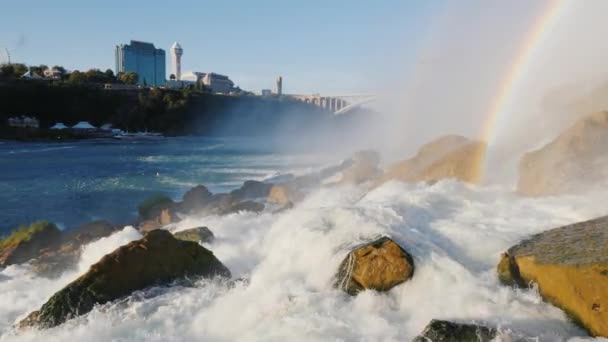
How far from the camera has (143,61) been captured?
541ft

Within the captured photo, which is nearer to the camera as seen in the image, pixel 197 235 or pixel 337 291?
pixel 337 291

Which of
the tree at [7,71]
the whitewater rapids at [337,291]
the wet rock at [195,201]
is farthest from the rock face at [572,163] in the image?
the tree at [7,71]

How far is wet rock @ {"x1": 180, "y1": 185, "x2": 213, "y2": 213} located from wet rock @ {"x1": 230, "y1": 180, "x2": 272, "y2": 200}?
1.07 m

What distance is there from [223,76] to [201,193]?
146855 mm

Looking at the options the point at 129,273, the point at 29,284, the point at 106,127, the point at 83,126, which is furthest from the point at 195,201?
the point at 106,127

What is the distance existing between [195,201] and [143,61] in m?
161

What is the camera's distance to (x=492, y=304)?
20.1 ft

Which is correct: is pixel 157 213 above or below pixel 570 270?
below

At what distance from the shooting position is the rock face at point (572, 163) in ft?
36.6

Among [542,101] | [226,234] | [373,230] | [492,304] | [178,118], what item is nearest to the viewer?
[492,304]

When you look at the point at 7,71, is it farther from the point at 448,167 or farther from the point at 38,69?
the point at 448,167

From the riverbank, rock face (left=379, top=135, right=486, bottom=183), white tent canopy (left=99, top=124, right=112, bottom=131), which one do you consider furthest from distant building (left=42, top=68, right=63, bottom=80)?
rock face (left=379, top=135, right=486, bottom=183)

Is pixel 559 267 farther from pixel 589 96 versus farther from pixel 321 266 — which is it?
pixel 589 96

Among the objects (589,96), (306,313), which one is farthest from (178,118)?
(306,313)
